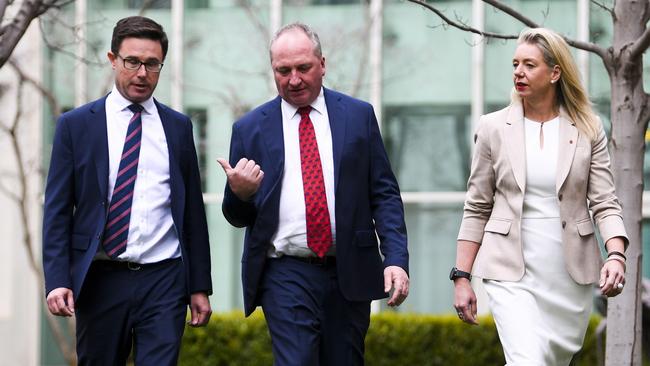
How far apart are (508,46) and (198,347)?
187 inches

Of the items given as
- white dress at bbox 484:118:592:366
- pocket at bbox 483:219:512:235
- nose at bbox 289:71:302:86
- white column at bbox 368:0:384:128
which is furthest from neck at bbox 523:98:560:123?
white column at bbox 368:0:384:128

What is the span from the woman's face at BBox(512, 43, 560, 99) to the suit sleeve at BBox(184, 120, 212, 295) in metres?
1.54

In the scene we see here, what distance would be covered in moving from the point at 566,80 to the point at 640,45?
1323 mm

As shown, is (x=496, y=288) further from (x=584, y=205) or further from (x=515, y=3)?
(x=515, y=3)

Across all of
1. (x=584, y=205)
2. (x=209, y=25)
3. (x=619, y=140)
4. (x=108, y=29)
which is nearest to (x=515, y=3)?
(x=209, y=25)

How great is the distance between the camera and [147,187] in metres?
6.20

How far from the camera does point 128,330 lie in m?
6.16

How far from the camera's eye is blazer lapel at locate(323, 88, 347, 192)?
6.26m

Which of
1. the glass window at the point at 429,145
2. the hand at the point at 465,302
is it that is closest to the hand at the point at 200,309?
the hand at the point at 465,302

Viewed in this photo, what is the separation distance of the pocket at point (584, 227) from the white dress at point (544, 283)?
9 centimetres

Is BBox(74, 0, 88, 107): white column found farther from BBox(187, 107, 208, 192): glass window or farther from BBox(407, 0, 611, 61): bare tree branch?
BBox(407, 0, 611, 61): bare tree branch

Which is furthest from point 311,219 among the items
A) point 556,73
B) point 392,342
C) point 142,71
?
point 392,342

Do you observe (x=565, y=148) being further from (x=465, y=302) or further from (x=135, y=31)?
(x=135, y=31)

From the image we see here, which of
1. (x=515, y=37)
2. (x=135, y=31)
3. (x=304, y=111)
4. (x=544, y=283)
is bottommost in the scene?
(x=544, y=283)
